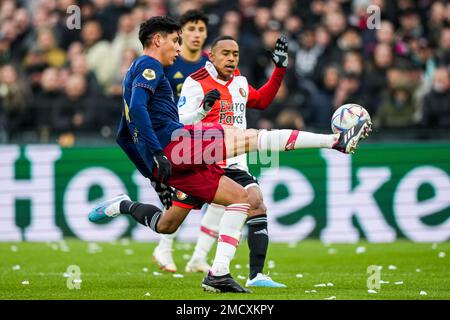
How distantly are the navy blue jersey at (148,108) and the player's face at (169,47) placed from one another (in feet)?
0.67

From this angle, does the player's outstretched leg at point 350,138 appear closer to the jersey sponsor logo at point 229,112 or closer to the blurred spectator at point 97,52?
the jersey sponsor logo at point 229,112

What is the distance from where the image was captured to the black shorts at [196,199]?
10227 millimetres

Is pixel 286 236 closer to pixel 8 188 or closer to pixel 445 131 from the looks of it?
pixel 445 131

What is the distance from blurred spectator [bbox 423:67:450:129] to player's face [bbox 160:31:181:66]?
25.3 feet

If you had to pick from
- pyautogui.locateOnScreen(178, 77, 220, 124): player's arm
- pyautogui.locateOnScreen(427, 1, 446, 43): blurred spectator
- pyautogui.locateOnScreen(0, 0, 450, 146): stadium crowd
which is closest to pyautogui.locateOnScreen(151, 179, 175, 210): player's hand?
pyautogui.locateOnScreen(178, 77, 220, 124): player's arm

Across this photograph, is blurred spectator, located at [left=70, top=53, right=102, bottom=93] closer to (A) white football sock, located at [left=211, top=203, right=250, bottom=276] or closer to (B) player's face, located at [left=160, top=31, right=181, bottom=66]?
(B) player's face, located at [left=160, top=31, right=181, bottom=66]

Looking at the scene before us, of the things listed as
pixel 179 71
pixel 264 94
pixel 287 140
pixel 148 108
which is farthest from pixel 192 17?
pixel 287 140

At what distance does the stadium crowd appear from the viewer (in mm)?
16531

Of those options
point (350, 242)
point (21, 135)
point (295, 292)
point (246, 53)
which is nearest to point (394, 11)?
point (246, 53)

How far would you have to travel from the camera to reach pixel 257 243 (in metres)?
10.1

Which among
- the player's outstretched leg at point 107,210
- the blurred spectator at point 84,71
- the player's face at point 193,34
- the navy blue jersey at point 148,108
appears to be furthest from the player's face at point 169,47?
the blurred spectator at point 84,71

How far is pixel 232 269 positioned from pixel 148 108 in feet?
11.6

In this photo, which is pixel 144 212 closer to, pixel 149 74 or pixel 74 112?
pixel 149 74
